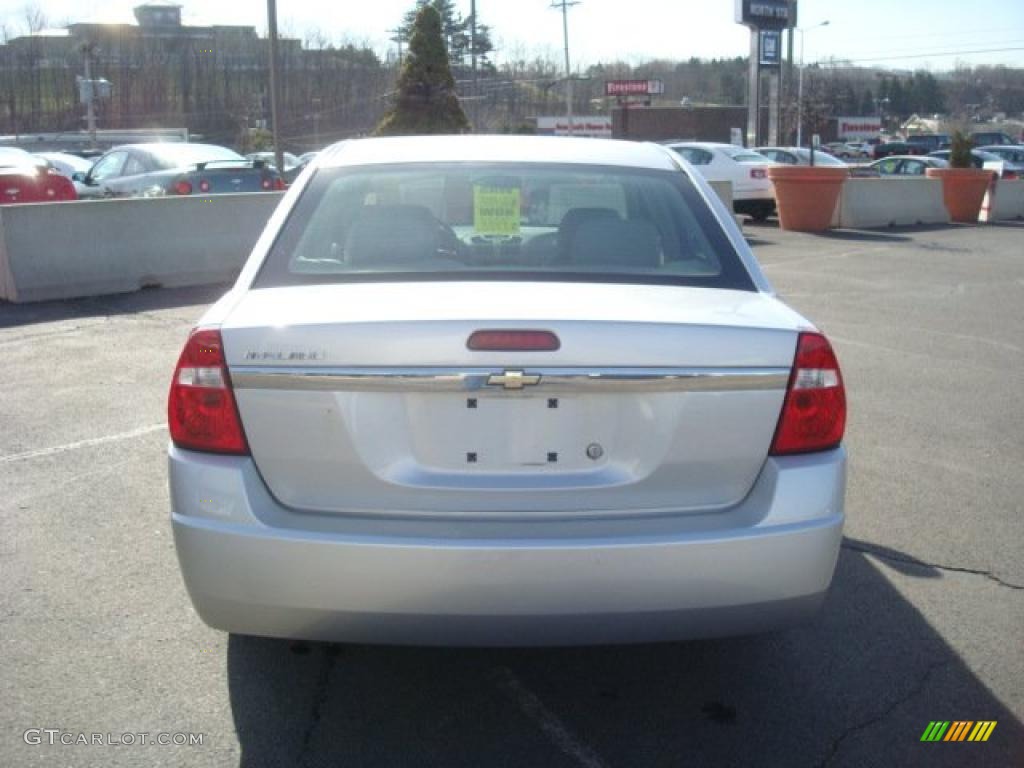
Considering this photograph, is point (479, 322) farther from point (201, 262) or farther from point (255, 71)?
point (255, 71)

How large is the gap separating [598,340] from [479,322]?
1.03ft

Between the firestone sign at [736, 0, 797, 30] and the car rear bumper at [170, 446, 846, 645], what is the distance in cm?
3898

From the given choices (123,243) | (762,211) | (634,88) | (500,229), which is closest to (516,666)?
(500,229)

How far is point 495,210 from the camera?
4.11m

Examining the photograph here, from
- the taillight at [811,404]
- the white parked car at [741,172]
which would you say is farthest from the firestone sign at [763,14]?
the taillight at [811,404]

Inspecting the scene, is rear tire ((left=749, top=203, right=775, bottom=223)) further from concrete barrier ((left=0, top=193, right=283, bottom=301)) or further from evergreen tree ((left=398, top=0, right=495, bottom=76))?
evergreen tree ((left=398, top=0, right=495, bottom=76))

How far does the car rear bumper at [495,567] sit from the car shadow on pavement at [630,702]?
38 centimetres

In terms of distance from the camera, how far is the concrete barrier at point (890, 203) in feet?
67.1

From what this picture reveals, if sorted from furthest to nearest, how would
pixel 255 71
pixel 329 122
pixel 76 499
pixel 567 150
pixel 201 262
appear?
pixel 255 71 < pixel 329 122 < pixel 201 262 < pixel 76 499 < pixel 567 150

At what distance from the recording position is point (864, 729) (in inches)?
131

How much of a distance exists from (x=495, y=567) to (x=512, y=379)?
48 cm

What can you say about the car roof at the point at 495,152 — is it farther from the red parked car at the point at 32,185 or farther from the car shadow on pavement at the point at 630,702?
the red parked car at the point at 32,185

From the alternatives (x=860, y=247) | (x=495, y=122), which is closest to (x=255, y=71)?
(x=495, y=122)

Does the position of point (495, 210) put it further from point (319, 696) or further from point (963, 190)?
point (963, 190)
